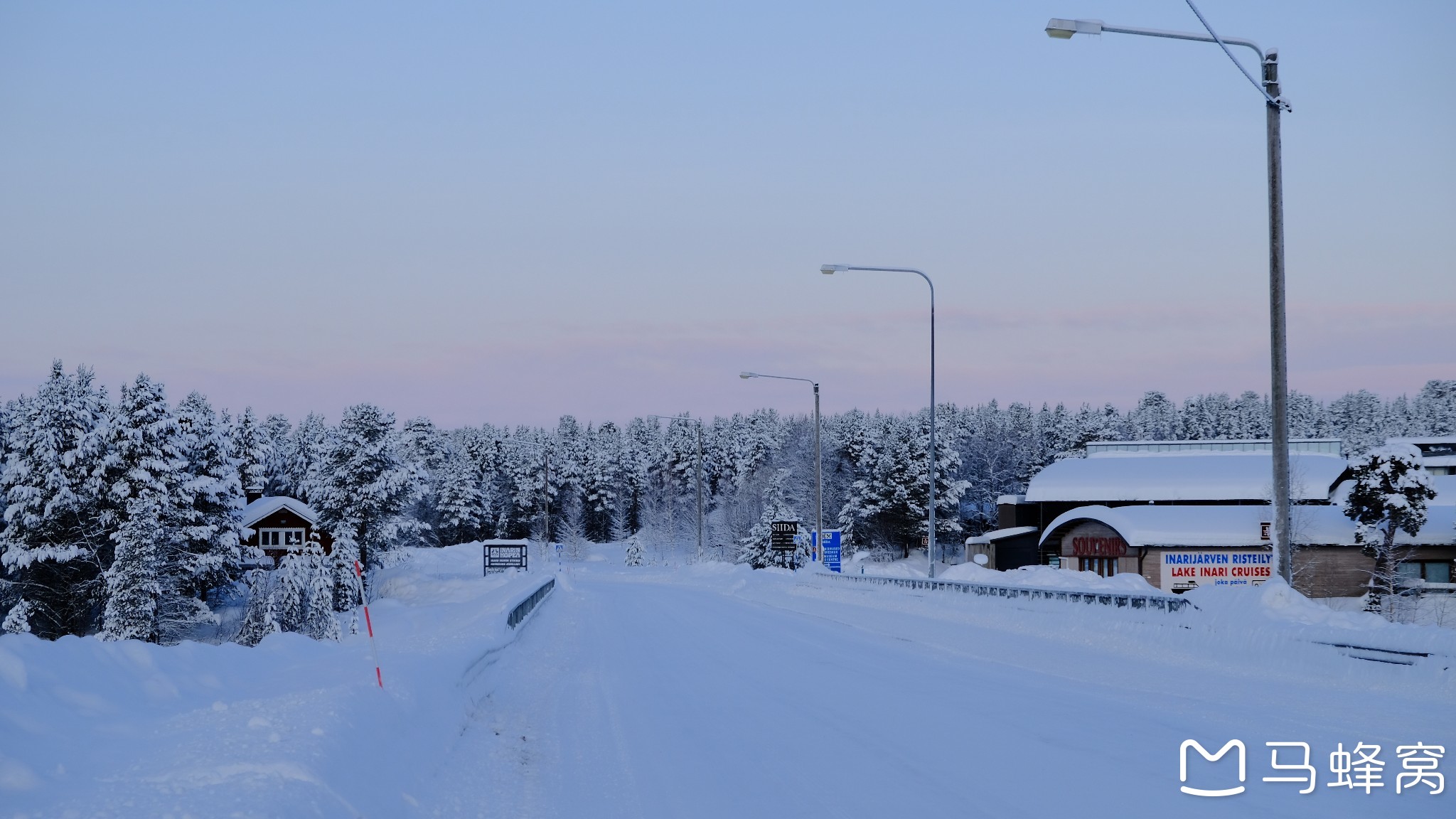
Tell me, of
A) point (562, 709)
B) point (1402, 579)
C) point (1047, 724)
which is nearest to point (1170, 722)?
point (1047, 724)

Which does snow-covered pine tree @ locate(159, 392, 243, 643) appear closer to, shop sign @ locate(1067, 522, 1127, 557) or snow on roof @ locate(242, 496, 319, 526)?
snow on roof @ locate(242, 496, 319, 526)

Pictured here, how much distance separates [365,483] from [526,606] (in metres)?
45.0

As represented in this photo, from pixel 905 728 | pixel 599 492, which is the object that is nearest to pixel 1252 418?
pixel 599 492

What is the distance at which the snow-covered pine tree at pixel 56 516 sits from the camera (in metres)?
44.6

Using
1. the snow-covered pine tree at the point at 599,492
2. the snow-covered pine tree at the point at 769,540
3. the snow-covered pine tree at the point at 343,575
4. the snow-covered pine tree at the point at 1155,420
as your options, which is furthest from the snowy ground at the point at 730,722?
the snow-covered pine tree at the point at 1155,420

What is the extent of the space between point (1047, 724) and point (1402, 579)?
41.7m

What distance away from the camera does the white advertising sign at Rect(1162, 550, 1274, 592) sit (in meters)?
51.4

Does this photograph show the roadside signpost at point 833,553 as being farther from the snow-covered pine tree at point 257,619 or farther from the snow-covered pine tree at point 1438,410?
the snow-covered pine tree at point 1438,410

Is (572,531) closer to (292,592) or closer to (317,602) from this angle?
(317,602)

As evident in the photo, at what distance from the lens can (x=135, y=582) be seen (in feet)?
138

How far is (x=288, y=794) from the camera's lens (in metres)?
6.42

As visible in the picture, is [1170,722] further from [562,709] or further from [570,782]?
[562,709]

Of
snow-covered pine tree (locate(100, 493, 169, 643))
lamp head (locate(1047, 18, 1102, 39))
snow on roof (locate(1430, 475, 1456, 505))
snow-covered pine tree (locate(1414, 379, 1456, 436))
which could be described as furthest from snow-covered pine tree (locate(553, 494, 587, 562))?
snow-covered pine tree (locate(1414, 379, 1456, 436))

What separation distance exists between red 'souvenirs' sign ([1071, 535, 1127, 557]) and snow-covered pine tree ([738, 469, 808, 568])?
15146 mm
